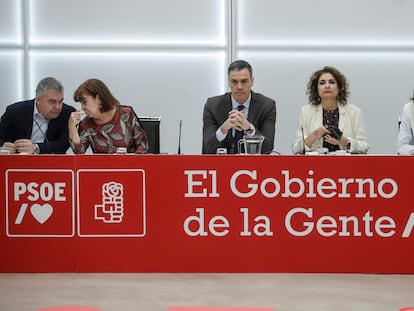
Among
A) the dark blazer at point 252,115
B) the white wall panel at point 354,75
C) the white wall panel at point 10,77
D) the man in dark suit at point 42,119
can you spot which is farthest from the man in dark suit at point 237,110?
the white wall panel at point 10,77

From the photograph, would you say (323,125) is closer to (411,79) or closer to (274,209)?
(274,209)

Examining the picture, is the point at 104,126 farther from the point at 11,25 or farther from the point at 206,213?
the point at 11,25

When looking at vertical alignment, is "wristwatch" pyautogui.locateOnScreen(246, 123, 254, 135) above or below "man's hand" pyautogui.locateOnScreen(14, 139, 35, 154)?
above

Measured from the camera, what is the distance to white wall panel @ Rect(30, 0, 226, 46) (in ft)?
17.6

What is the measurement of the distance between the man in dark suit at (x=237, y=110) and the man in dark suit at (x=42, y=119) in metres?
0.92

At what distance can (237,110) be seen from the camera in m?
3.91

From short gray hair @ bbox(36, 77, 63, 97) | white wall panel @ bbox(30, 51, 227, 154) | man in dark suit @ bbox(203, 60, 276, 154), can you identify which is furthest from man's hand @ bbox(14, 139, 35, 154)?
white wall panel @ bbox(30, 51, 227, 154)

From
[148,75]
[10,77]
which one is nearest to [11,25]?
[10,77]

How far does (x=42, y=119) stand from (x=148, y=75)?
1.43 m

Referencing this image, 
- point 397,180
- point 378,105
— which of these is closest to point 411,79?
point 378,105

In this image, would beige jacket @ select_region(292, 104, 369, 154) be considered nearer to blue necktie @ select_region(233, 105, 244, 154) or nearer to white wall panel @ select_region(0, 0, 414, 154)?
blue necktie @ select_region(233, 105, 244, 154)

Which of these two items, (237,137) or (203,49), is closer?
(237,137)

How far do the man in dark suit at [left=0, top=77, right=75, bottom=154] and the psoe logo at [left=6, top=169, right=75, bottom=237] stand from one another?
928 mm

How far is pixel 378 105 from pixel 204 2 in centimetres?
163
